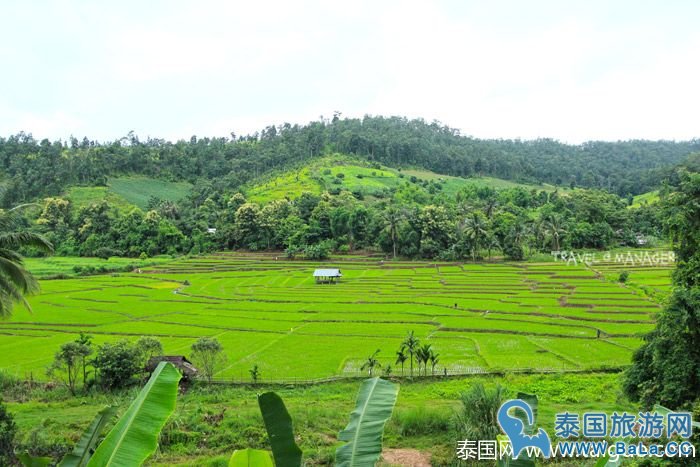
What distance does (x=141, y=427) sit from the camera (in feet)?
10.6

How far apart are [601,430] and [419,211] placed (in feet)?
214

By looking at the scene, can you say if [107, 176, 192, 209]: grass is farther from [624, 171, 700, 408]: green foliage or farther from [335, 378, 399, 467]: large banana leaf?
[335, 378, 399, 467]: large banana leaf

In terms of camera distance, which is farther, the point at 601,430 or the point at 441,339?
the point at 441,339

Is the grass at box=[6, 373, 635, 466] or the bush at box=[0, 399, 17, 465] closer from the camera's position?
the bush at box=[0, 399, 17, 465]

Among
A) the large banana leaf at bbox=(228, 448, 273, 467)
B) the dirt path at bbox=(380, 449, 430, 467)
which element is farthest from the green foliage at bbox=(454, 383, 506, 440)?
the large banana leaf at bbox=(228, 448, 273, 467)

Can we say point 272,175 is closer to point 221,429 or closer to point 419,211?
point 419,211

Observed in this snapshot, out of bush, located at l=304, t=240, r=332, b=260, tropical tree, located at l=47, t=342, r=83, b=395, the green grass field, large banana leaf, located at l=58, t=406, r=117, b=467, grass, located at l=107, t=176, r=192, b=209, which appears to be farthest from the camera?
grass, located at l=107, t=176, r=192, b=209

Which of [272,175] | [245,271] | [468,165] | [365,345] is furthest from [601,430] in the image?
[468,165]

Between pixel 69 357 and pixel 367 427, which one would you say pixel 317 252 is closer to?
pixel 69 357

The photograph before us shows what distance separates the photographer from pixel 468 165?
13200cm

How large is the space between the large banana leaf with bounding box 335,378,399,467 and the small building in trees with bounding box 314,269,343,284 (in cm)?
4634

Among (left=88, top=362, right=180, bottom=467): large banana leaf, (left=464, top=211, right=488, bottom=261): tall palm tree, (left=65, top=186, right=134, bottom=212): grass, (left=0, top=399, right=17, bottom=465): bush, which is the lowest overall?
(left=0, top=399, right=17, bottom=465): bush

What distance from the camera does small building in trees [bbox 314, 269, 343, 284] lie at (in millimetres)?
50281

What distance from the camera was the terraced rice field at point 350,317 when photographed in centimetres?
2583
